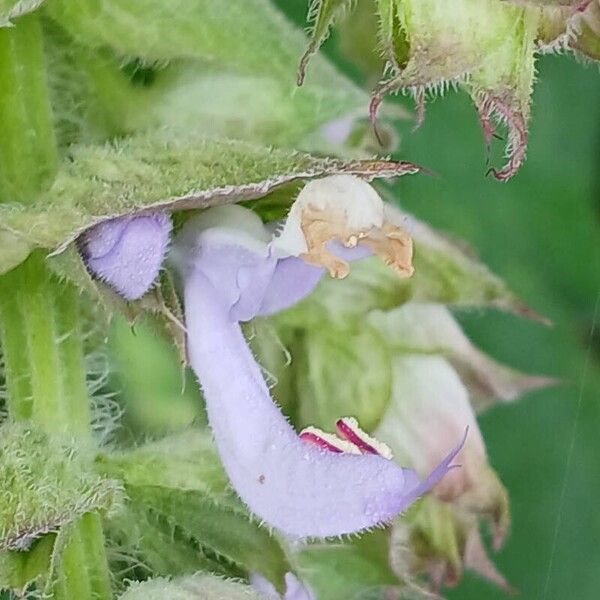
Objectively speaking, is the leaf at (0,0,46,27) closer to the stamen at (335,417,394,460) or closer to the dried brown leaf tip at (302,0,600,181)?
the dried brown leaf tip at (302,0,600,181)

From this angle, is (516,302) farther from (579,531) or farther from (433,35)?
(579,531)

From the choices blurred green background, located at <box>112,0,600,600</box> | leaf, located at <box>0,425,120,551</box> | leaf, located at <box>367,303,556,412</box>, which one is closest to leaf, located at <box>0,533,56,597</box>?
leaf, located at <box>0,425,120,551</box>

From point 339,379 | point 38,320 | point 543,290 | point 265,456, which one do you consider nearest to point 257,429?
→ point 265,456

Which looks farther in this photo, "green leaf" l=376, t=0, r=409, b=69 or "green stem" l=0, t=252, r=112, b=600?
"green stem" l=0, t=252, r=112, b=600

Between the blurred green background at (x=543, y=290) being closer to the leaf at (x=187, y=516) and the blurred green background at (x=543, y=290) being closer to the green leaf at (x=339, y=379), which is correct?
the green leaf at (x=339, y=379)

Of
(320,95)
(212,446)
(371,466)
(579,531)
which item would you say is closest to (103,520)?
(212,446)

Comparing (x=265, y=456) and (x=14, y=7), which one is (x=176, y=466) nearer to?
(x=265, y=456)
